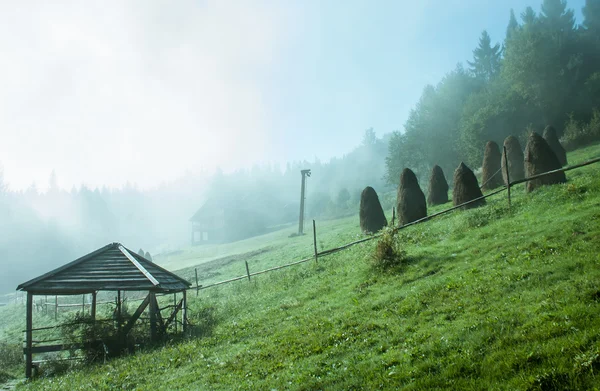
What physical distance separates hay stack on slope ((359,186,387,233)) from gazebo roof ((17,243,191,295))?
15.7 meters

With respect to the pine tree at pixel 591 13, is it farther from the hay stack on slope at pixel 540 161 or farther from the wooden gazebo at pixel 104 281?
the wooden gazebo at pixel 104 281

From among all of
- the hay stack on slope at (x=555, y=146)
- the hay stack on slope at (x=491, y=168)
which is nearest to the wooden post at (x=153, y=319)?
the hay stack on slope at (x=491, y=168)

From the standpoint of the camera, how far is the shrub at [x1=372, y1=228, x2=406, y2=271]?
1628 cm

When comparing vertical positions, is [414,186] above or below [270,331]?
above

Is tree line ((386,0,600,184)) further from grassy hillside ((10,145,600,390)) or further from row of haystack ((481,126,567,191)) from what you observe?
grassy hillside ((10,145,600,390))

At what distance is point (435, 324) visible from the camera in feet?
29.6

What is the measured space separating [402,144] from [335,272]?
167 ft

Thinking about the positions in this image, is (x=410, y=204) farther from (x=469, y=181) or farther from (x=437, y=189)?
(x=437, y=189)

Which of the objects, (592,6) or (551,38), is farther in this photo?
(592,6)

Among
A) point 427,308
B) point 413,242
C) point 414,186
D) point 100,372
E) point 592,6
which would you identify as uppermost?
point 592,6

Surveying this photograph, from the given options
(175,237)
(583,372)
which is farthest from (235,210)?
(583,372)

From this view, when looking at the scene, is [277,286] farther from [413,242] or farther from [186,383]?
[186,383]

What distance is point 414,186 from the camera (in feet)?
92.6

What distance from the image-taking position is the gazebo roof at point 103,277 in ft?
53.6
